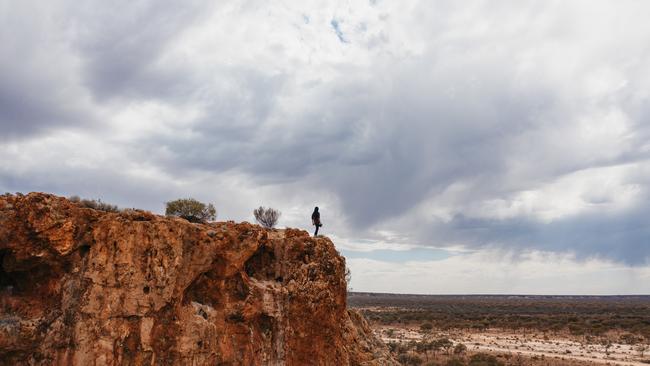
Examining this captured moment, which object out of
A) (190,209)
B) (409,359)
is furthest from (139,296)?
(409,359)

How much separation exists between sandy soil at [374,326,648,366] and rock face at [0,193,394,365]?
3333 centimetres

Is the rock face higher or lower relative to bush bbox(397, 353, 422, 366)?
higher

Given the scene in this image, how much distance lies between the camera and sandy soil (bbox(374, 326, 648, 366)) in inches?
1563

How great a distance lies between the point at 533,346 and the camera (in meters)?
47.0

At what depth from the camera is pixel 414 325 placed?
65688mm

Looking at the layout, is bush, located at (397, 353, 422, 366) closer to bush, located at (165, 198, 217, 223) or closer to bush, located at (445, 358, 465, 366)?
bush, located at (445, 358, 465, 366)

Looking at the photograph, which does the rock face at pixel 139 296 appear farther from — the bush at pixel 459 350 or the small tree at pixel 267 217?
the bush at pixel 459 350

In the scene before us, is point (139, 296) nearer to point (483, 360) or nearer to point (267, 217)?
point (267, 217)

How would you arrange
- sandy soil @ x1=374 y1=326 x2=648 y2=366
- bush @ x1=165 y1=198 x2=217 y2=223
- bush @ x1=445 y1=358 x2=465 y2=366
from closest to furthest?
bush @ x1=165 y1=198 x2=217 y2=223
bush @ x1=445 y1=358 x2=465 y2=366
sandy soil @ x1=374 y1=326 x2=648 y2=366

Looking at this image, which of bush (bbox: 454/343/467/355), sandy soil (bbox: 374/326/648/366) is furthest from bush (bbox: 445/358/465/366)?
sandy soil (bbox: 374/326/648/366)

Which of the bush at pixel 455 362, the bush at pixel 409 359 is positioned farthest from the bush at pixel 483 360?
the bush at pixel 409 359

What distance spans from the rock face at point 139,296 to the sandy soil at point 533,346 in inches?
1312

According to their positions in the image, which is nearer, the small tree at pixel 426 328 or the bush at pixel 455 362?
the bush at pixel 455 362

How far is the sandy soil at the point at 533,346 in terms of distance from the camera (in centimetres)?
3969
